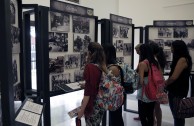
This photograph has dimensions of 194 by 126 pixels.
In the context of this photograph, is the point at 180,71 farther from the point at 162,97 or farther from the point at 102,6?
the point at 102,6

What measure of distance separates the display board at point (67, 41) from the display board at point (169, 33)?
2.11 metres

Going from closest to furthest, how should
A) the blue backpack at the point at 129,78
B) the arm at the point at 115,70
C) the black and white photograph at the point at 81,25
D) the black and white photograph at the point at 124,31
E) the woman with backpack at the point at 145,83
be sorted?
the arm at the point at 115,70 < the blue backpack at the point at 129,78 < the black and white photograph at the point at 81,25 < the woman with backpack at the point at 145,83 < the black and white photograph at the point at 124,31

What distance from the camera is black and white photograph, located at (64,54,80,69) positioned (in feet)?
8.95

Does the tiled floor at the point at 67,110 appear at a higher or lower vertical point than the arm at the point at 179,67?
lower

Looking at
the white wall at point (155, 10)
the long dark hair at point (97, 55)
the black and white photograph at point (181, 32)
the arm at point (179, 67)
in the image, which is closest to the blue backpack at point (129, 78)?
the long dark hair at point (97, 55)

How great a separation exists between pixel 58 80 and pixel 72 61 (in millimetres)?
339

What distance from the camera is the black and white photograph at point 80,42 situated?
2.84 metres

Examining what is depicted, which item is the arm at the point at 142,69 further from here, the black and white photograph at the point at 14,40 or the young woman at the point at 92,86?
the black and white photograph at the point at 14,40

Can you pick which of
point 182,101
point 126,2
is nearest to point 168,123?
point 182,101

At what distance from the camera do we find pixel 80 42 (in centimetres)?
292

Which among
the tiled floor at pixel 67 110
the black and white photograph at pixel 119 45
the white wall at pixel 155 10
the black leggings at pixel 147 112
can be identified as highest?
the white wall at pixel 155 10

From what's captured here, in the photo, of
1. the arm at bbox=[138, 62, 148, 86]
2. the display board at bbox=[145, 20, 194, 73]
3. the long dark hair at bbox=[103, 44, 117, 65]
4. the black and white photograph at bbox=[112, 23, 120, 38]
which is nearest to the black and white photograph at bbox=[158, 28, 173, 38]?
the display board at bbox=[145, 20, 194, 73]

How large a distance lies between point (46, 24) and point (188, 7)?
22.1ft

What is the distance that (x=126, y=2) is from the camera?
9078 mm
